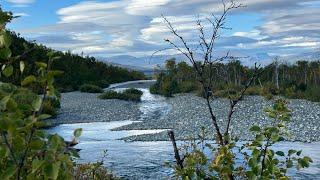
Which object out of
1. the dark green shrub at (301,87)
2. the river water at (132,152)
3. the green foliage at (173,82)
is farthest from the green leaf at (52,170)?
the green foliage at (173,82)

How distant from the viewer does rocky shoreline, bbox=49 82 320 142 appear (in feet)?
61.0

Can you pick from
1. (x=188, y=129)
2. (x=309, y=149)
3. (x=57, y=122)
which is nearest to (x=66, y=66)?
(x=57, y=122)

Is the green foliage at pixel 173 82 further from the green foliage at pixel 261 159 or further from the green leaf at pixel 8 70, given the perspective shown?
the green leaf at pixel 8 70

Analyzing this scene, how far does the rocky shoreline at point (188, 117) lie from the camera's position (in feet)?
61.0

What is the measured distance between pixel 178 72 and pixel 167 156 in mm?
38336

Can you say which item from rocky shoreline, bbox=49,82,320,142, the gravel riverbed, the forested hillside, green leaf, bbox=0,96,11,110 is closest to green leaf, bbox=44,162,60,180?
green leaf, bbox=0,96,11,110

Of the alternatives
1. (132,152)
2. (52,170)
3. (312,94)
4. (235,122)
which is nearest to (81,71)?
(312,94)

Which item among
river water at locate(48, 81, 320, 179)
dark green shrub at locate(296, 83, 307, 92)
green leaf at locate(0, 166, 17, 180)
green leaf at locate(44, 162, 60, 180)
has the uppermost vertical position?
green leaf at locate(44, 162, 60, 180)

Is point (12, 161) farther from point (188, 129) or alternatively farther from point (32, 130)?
point (188, 129)

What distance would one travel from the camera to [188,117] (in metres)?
24.1

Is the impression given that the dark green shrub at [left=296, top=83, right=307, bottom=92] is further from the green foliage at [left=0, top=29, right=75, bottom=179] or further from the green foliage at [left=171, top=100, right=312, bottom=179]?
the green foliage at [left=0, top=29, right=75, bottom=179]

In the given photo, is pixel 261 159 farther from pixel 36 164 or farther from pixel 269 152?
pixel 36 164

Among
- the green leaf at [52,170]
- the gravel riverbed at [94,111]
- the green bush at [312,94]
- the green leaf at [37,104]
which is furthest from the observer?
the green bush at [312,94]

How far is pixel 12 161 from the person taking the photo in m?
1.84
